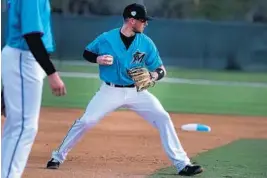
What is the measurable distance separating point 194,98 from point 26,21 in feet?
34.2

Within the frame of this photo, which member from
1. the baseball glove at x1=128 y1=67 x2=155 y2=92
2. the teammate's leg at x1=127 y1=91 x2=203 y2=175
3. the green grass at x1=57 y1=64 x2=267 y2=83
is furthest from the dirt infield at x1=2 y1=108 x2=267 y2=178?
the green grass at x1=57 y1=64 x2=267 y2=83

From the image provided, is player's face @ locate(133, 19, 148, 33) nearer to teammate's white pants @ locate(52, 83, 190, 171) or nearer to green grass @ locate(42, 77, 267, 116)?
teammate's white pants @ locate(52, 83, 190, 171)

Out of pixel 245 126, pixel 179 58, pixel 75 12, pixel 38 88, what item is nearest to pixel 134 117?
pixel 245 126

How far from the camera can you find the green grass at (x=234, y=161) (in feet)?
23.8

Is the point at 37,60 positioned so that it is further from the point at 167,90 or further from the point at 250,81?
Answer: the point at 250,81

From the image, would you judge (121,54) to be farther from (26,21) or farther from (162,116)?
(26,21)

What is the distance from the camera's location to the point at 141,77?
6965 millimetres

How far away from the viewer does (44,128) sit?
10.7 metres

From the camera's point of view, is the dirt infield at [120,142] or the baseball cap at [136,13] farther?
the dirt infield at [120,142]

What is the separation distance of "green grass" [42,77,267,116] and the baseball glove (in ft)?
20.1

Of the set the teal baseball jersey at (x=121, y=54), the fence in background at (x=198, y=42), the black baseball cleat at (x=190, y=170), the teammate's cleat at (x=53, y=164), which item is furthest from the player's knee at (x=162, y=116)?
the fence in background at (x=198, y=42)

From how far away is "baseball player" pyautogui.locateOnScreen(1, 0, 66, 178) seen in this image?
4914mm

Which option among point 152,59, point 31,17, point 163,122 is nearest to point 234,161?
point 163,122

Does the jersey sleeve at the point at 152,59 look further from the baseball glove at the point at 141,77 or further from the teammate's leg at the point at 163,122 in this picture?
the teammate's leg at the point at 163,122
